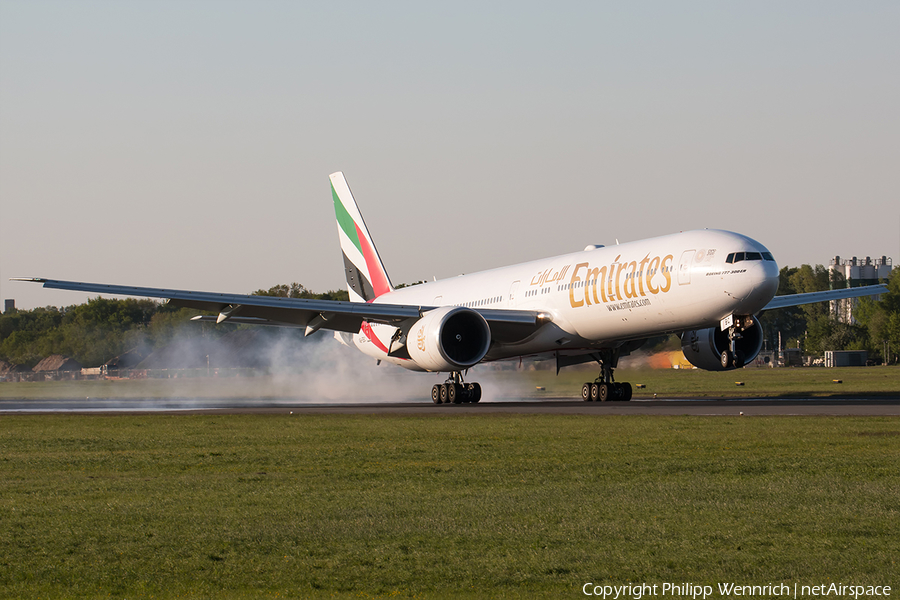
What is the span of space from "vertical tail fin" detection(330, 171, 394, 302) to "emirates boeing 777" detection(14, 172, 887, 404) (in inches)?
199

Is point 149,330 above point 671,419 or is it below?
above

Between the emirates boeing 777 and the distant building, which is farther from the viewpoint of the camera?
the distant building

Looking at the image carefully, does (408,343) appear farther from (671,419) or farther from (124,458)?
(124,458)

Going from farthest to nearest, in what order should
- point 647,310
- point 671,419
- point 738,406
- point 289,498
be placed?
point 647,310 < point 738,406 < point 671,419 < point 289,498

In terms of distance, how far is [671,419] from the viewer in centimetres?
2186

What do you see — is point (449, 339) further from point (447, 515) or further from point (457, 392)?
point (447, 515)

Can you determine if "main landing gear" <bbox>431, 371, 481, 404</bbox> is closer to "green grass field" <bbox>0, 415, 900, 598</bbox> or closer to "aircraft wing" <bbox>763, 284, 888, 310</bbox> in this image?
"aircraft wing" <bbox>763, 284, 888, 310</bbox>

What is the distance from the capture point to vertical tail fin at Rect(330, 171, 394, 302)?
150 ft

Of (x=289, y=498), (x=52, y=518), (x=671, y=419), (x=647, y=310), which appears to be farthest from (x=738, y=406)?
(x=52, y=518)

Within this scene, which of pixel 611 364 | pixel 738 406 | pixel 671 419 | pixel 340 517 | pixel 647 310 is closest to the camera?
pixel 340 517

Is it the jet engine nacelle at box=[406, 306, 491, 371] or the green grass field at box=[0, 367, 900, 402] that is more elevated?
the jet engine nacelle at box=[406, 306, 491, 371]

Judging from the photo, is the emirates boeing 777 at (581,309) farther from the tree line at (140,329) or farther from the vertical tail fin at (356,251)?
the tree line at (140,329)

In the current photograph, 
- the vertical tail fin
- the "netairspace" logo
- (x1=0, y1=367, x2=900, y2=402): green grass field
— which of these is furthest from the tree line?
the "netairspace" logo

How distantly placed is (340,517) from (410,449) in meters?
6.81
